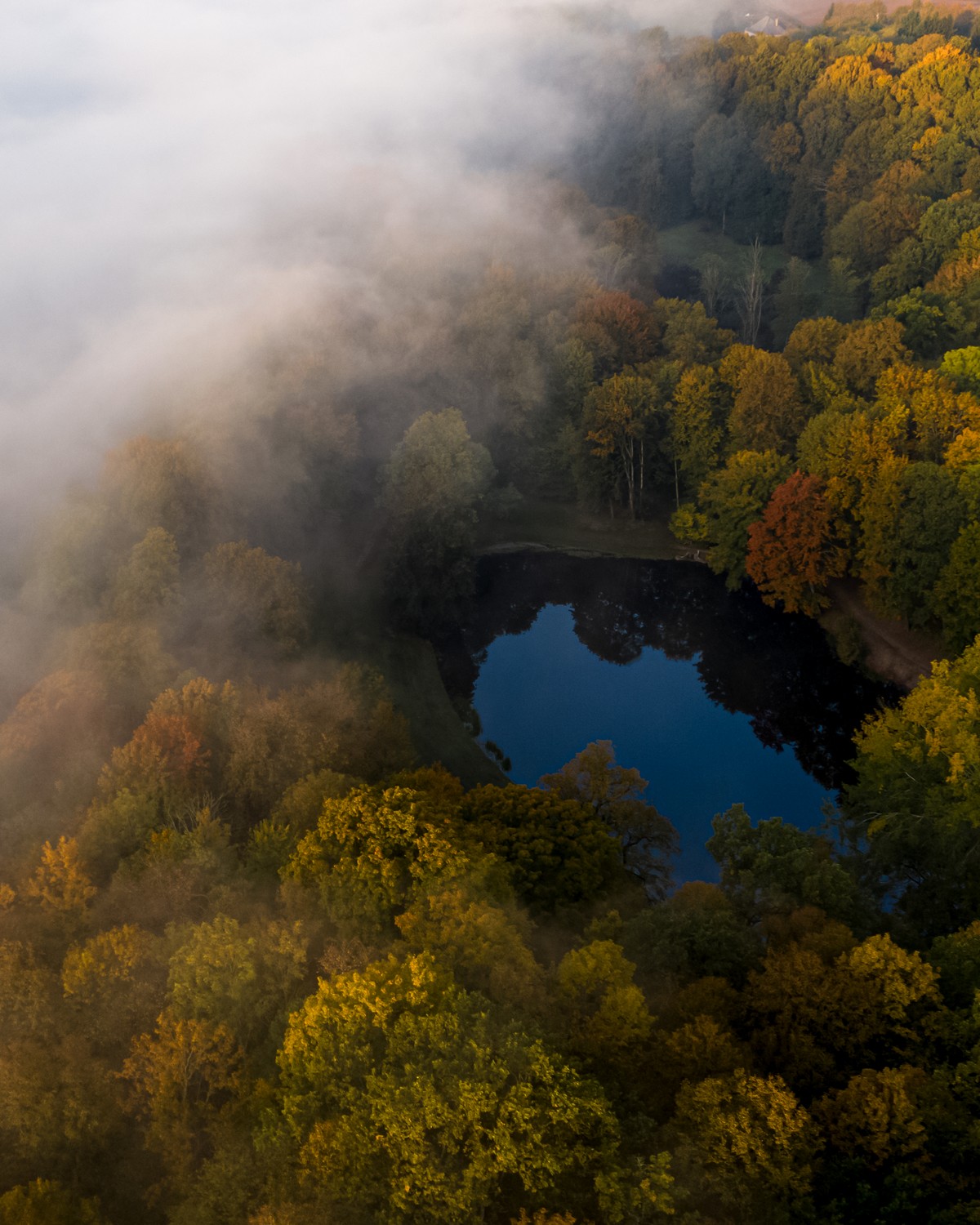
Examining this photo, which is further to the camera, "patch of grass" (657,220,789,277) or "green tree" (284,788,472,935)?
"patch of grass" (657,220,789,277)

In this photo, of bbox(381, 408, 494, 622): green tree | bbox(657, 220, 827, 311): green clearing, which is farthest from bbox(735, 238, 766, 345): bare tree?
bbox(381, 408, 494, 622): green tree

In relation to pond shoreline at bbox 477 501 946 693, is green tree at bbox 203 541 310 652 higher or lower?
lower

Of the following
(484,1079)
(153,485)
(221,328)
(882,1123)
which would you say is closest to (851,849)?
(882,1123)

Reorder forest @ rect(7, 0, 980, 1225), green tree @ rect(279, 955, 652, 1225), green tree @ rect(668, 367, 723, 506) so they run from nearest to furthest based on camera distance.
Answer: green tree @ rect(279, 955, 652, 1225) < forest @ rect(7, 0, 980, 1225) < green tree @ rect(668, 367, 723, 506)

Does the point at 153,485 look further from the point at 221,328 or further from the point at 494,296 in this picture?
the point at 494,296

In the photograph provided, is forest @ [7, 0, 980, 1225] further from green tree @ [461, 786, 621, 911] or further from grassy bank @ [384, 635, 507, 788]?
grassy bank @ [384, 635, 507, 788]

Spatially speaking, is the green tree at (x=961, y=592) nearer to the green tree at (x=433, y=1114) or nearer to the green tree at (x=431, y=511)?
the green tree at (x=431, y=511)

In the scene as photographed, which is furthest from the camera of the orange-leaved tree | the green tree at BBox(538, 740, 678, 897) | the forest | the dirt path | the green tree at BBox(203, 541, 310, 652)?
the orange-leaved tree

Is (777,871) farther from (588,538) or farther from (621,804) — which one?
(588,538)
